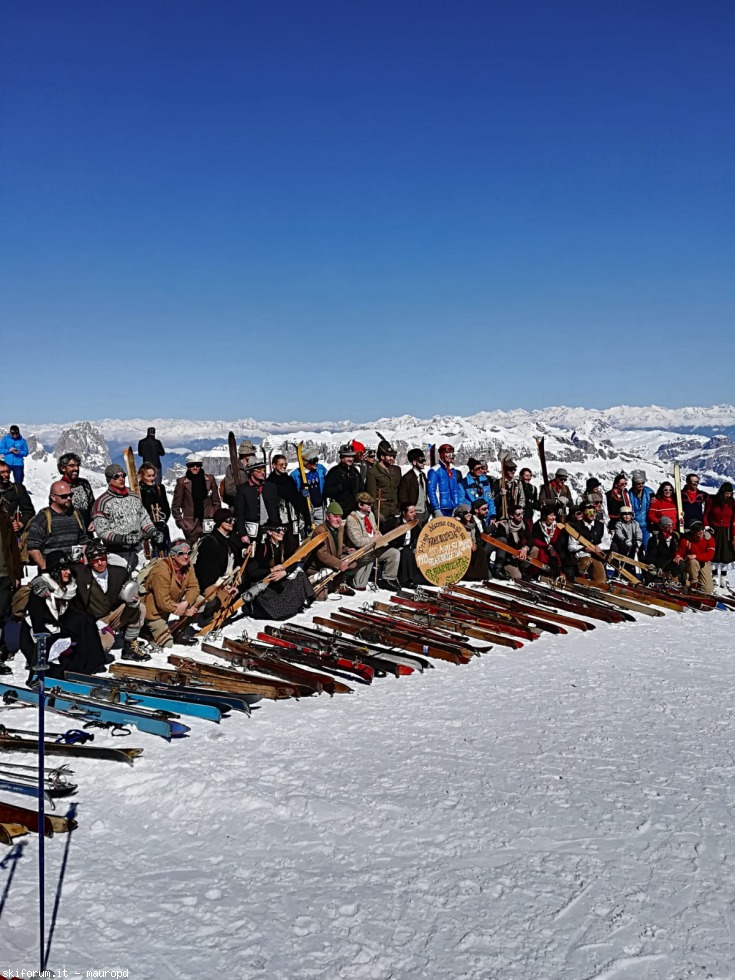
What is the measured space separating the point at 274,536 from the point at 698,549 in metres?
7.92

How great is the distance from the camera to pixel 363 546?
12055 millimetres

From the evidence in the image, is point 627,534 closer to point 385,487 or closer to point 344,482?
point 385,487

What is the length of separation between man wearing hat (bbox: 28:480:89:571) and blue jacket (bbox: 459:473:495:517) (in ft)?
23.0

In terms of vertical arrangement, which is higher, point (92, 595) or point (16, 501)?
point (16, 501)

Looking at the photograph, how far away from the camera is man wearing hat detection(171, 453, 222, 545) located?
12250mm

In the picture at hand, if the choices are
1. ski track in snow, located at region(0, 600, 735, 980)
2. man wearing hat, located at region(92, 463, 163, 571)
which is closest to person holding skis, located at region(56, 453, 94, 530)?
man wearing hat, located at region(92, 463, 163, 571)

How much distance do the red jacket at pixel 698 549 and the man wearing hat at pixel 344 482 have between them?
6.12m

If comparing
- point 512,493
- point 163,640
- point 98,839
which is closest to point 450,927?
point 98,839

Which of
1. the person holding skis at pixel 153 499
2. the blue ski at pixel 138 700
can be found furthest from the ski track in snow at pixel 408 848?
the person holding skis at pixel 153 499

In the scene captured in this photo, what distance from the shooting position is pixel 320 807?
5293mm

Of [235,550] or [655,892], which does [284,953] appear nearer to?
[655,892]

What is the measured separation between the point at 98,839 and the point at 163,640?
14.7 ft

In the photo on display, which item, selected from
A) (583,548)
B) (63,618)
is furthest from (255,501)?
(583,548)

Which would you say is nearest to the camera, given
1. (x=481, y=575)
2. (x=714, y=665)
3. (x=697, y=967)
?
(x=697, y=967)
